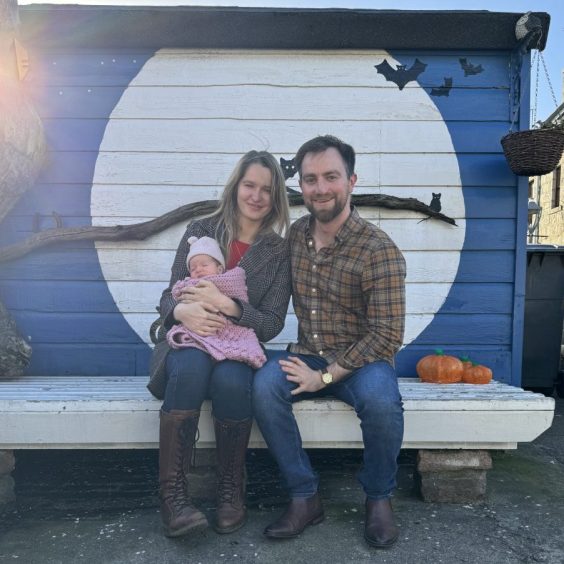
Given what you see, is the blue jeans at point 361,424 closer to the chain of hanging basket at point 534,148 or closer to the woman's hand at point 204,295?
the woman's hand at point 204,295

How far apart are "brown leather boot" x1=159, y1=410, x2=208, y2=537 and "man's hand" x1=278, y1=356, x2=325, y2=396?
0.40m

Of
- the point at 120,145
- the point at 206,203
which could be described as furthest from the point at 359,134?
the point at 120,145

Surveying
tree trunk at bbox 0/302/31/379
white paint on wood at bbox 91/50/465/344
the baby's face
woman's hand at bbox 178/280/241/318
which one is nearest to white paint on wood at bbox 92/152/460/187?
white paint on wood at bbox 91/50/465/344

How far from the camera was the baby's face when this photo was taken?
2.30 meters

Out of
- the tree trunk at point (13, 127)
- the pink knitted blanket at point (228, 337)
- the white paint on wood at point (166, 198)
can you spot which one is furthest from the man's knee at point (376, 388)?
the tree trunk at point (13, 127)

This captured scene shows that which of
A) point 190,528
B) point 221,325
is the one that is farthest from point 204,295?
point 190,528

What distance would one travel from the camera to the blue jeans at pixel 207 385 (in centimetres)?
205

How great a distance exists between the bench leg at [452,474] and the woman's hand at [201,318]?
3.69ft

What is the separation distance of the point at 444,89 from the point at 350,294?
5.93 feet

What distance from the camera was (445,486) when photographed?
2.44 m

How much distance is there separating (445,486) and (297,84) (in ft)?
8.06

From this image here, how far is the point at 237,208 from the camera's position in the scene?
8.27 ft

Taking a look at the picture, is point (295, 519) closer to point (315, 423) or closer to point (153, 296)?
point (315, 423)

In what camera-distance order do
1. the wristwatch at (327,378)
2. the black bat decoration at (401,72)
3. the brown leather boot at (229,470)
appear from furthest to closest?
the black bat decoration at (401,72) → the wristwatch at (327,378) → the brown leather boot at (229,470)
